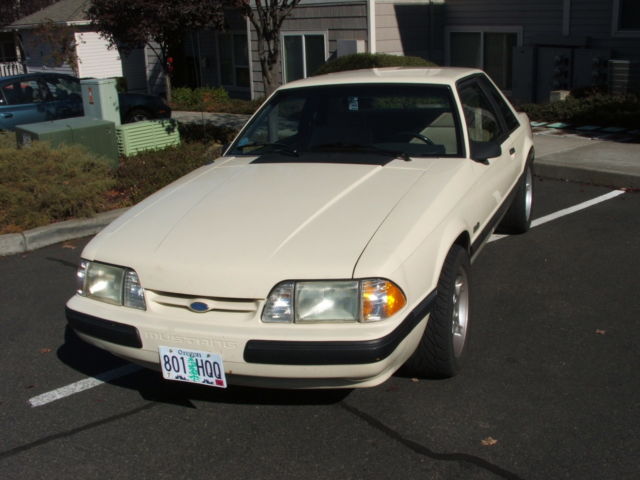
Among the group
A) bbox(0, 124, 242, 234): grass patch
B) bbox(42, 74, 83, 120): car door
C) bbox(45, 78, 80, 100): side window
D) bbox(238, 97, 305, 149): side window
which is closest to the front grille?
bbox(238, 97, 305, 149): side window

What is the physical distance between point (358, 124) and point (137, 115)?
391 inches

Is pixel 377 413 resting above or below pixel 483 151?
below

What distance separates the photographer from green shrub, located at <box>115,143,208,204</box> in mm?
8531

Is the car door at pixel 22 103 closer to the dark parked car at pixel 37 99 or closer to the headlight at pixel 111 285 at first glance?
the dark parked car at pixel 37 99

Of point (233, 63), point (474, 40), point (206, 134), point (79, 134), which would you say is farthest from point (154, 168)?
point (233, 63)

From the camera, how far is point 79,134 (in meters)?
9.17

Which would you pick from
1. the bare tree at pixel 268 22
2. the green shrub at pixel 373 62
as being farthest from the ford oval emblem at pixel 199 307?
the green shrub at pixel 373 62

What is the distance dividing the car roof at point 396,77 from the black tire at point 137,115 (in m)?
9.16

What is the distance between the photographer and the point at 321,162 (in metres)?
4.66

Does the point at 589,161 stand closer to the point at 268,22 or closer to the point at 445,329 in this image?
the point at 268,22

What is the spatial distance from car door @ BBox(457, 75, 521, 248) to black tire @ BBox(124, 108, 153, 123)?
30.9 feet

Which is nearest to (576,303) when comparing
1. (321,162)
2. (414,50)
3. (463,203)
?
(463,203)

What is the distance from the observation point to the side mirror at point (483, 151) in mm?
4664

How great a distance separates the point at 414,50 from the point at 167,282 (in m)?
14.3
